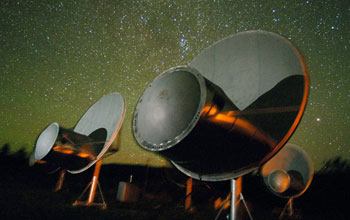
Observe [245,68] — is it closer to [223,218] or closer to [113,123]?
[113,123]

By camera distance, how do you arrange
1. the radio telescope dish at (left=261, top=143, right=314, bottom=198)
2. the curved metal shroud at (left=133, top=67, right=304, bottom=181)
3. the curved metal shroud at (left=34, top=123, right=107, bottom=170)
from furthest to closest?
the radio telescope dish at (left=261, top=143, right=314, bottom=198), the curved metal shroud at (left=34, top=123, right=107, bottom=170), the curved metal shroud at (left=133, top=67, right=304, bottom=181)

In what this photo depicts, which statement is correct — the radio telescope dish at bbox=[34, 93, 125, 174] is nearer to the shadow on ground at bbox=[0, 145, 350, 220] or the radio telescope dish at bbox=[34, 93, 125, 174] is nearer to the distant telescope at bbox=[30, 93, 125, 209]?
the distant telescope at bbox=[30, 93, 125, 209]

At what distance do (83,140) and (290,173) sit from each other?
247 inches

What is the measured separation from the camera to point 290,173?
700cm

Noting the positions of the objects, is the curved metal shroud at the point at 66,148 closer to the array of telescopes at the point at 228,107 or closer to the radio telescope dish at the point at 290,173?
the array of telescopes at the point at 228,107

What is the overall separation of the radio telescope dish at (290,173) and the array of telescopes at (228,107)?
432 centimetres

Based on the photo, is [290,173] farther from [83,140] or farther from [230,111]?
[83,140]

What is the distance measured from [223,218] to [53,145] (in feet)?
14.4

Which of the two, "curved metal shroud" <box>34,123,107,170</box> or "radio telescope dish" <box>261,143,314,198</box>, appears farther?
"radio telescope dish" <box>261,143,314,198</box>

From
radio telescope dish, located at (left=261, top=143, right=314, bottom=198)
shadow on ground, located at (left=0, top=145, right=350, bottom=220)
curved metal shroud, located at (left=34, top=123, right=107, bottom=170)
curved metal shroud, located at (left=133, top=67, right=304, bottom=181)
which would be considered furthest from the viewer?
shadow on ground, located at (left=0, top=145, right=350, bottom=220)

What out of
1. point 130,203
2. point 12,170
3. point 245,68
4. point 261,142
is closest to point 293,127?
point 261,142

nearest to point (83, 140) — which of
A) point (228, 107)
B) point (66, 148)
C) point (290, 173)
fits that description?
point (66, 148)

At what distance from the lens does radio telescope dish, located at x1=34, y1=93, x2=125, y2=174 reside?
16.0 feet

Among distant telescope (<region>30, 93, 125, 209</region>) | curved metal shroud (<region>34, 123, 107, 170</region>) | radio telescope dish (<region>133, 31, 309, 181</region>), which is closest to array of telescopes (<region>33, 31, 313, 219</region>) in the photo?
radio telescope dish (<region>133, 31, 309, 181</region>)
